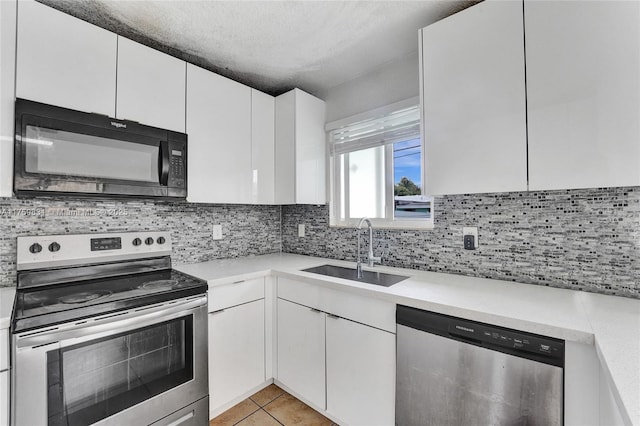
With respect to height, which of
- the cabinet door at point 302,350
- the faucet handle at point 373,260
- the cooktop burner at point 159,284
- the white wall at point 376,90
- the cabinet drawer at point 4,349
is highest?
the white wall at point 376,90

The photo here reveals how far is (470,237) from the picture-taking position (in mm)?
1764

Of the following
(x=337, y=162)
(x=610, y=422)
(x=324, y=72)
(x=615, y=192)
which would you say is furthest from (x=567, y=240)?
(x=324, y=72)

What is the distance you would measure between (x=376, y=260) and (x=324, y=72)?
1.50 meters

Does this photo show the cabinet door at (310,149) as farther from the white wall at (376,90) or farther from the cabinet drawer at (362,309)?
the cabinet drawer at (362,309)

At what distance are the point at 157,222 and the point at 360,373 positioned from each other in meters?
1.63

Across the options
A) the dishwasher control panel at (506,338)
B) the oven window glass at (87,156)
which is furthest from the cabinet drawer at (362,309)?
the oven window glass at (87,156)

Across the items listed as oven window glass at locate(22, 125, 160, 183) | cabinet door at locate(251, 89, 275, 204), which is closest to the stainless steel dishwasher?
cabinet door at locate(251, 89, 275, 204)

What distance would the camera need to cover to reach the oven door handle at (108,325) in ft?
3.68

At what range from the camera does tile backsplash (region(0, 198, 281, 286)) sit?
60.5 inches

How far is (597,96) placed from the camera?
1154 millimetres

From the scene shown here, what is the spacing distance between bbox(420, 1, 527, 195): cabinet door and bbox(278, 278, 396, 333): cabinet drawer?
67 centimetres

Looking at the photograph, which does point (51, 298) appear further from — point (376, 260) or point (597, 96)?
point (597, 96)

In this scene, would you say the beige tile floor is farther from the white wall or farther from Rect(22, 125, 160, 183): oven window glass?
the white wall

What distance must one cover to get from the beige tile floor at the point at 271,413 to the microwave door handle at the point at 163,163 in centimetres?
149
